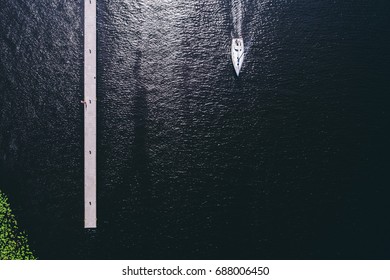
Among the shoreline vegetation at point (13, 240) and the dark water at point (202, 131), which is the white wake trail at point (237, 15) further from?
the shoreline vegetation at point (13, 240)

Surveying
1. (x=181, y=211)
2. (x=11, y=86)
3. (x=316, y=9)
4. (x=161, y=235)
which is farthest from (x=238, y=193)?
(x=11, y=86)

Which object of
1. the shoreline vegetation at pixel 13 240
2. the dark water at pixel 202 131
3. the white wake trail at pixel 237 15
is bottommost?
the shoreline vegetation at pixel 13 240

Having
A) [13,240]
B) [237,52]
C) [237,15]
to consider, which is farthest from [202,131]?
[13,240]

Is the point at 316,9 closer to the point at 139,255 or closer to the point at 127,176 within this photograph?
the point at 127,176

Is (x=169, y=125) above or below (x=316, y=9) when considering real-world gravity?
below

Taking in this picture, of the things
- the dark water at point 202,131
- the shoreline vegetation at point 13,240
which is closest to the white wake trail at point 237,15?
the dark water at point 202,131

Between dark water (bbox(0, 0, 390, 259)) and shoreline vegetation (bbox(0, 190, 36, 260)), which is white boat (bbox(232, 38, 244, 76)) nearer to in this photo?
dark water (bbox(0, 0, 390, 259))
